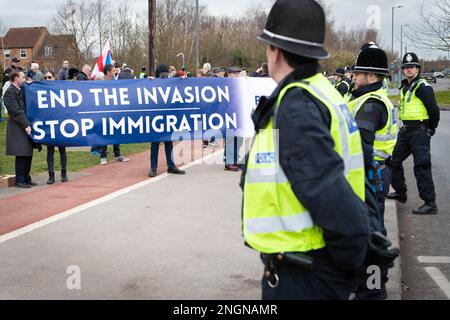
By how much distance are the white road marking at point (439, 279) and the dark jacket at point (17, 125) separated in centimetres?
674

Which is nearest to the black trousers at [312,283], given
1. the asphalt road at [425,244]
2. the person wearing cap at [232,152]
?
the asphalt road at [425,244]

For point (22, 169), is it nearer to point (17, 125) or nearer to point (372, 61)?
point (17, 125)

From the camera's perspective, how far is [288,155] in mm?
2113

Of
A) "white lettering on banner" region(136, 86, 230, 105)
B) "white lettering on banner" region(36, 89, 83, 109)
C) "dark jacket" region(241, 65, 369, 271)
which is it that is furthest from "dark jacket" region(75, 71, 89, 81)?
"dark jacket" region(241, 65, 369, 271)

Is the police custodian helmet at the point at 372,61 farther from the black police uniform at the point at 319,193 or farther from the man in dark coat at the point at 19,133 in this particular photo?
the man in dark coat at the point at 19,133

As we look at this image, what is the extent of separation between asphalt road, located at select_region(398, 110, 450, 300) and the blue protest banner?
12.0 ft

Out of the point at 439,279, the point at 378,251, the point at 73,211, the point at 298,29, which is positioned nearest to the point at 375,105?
the point at 439,279

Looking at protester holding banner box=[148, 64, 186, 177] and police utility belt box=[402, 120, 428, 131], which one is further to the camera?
protester holding banner box=[148, 64, 186, 177]

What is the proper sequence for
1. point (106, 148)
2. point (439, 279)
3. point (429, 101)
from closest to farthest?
point (439, 279) < point (429, 101) < point (106, 148)

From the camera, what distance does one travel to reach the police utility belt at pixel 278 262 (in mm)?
2205

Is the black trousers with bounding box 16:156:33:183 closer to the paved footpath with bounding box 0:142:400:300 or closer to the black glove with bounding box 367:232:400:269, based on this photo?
the paved footpath with bounding box 0:142:400:300

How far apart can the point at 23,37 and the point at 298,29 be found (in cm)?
10094

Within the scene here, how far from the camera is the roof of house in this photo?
93750 mm

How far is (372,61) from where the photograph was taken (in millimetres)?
4660
